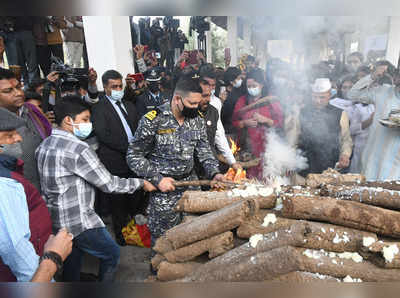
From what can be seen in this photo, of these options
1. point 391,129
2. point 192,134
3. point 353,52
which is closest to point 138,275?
point 192,134

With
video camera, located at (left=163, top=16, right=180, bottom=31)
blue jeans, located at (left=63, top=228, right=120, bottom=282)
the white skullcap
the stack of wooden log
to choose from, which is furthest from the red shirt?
video camera, located at (left=163, top=16, right=180, bottom=31)

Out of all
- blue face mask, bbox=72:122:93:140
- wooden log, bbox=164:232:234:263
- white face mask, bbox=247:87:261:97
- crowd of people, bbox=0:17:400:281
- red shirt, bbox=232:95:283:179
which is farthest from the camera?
red shirt, bbox=232:95:283:179

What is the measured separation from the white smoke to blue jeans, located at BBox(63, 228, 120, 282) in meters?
2.30

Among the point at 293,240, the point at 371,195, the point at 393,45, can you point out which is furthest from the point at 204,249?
the point at 393,45

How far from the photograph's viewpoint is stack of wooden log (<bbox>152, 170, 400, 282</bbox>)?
120cm

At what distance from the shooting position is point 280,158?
3.71 metres

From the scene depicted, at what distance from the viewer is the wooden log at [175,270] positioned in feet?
5.03

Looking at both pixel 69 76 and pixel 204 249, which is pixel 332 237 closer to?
pixel 204 249

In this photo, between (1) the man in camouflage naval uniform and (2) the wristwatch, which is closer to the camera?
(2) the wristwatch

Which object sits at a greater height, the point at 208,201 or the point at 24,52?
the point at 24,52

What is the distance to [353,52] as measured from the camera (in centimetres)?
230

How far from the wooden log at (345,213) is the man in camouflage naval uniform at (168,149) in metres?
0.99

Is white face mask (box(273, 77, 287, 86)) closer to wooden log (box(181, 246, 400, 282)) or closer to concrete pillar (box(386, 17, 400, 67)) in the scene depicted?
concrete pillar (box(386, 17, 400, 67))

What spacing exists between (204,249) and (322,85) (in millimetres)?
2526
